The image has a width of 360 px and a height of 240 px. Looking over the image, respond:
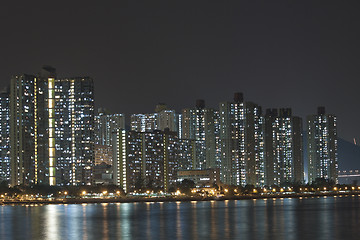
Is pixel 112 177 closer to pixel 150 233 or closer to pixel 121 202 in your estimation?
pixel 121 202

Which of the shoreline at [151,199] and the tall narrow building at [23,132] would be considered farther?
the tall narrow building at [23,132]

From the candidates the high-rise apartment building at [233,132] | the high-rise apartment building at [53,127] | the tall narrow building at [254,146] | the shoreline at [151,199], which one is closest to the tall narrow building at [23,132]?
the high-rise apartment building at [53,127]

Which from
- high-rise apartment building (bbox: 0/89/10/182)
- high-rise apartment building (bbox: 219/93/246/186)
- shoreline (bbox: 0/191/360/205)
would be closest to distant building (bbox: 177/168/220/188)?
high-rise apartment building (bbox: 219/93/246/186)

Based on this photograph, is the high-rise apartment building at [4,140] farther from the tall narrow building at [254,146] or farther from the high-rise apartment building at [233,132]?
the tall narrow building at [254,146]

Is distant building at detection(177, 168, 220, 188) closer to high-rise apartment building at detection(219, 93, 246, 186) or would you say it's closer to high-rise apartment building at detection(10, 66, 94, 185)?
high-rise apartment building at detection(219, 93, 246, 186)

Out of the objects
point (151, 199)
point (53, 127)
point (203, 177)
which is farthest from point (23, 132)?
point (203, 177)
